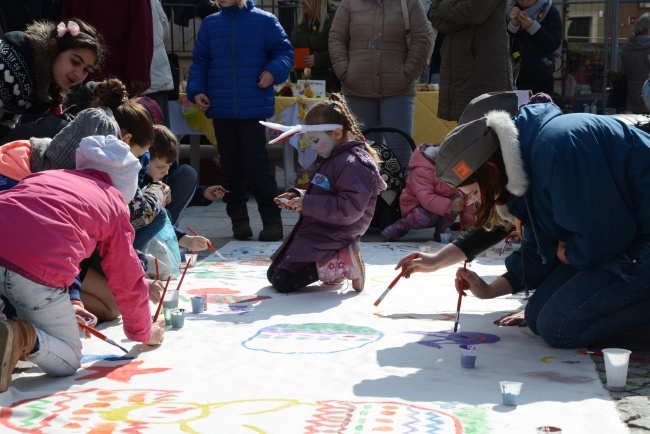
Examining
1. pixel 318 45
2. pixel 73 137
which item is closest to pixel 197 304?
pixel 73 137

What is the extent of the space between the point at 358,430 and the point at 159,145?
2.38 meters

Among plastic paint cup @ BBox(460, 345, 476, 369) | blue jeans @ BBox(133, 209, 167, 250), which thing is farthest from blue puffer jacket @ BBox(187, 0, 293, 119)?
plastic paint cup @ BBox(460, 345, 476, 369)

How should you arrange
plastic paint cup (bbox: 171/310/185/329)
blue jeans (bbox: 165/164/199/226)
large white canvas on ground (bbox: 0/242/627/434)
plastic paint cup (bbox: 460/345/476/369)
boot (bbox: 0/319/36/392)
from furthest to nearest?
blue jeans (bbox: 165/164/199/226), plastic paint cup (bbox: 171/310/185/329), plastic paint cup (bbox: 460/345/476/369), boot (bbox: 0/319/36/392), large white canvas on ground (bbox: 0/242/627/434)

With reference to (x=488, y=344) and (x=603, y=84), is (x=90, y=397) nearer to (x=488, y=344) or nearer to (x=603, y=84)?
(x=488, y=344)

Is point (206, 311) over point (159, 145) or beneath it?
beneath

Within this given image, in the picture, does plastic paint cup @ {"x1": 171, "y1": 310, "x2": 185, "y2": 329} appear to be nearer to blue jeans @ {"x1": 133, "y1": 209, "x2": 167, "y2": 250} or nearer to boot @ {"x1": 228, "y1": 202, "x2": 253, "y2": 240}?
blue jeans @ {"x1": 133, "y1": 209, "x2": 167, "y2": 250}

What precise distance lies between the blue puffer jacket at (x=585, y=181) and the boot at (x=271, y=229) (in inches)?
113

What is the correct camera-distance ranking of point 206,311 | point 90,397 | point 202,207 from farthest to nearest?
point 202,207, point 206,311, point 90,397

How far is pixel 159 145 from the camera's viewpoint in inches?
174

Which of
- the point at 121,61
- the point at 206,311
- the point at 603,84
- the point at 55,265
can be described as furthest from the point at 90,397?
the point at 603,84

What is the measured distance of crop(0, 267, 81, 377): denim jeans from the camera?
109 inches

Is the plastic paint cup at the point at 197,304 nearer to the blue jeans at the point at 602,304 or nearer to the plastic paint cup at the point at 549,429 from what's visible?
the blue jeans at the point at 602,304

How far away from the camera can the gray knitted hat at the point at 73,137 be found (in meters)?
3.25

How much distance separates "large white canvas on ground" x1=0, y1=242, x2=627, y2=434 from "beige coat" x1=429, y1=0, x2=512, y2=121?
238 centimetres
